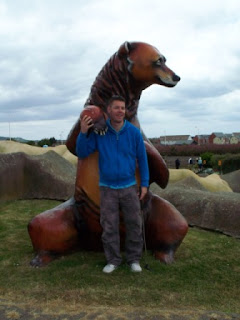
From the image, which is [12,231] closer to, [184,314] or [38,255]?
[38,255]

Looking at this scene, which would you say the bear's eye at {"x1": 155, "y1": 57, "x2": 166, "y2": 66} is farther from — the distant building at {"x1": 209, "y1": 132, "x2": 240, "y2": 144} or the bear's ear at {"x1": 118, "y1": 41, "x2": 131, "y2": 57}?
the distant building at {"x1": 209, "y1": 132, "x2": 240, "y2": 144}

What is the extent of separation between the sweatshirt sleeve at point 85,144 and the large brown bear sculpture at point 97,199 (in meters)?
0.13

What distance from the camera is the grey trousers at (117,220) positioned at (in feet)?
10.7

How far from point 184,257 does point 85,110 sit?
68.3 inches

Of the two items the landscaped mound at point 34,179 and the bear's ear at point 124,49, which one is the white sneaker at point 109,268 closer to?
the bear's ear at point 124,49

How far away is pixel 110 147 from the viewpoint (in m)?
3.25

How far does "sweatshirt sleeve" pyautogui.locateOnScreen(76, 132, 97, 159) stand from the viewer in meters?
3.25

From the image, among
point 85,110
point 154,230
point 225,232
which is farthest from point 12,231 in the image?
point 225,232

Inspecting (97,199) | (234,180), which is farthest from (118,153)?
(234,180)

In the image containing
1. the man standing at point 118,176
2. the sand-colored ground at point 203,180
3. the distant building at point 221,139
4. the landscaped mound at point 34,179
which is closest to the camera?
the man standing at point 118,176

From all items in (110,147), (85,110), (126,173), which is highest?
(85,110)

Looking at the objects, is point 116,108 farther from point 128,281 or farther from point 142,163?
point 128,281

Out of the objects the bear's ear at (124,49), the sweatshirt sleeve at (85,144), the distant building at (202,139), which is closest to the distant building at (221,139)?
the distant building at (202,139)

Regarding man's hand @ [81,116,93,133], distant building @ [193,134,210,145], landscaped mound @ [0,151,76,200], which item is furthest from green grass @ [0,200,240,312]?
distant building @ [193,134,210,145]
